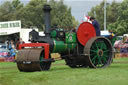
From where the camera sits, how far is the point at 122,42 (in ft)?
99.3

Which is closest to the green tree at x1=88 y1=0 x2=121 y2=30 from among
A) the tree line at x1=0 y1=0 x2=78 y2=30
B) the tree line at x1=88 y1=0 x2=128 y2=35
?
the tree line at x1=88 y1=0 x2=128 y2=35

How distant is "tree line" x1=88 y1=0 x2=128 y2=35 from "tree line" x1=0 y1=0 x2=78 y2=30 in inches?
273

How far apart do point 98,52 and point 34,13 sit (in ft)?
212

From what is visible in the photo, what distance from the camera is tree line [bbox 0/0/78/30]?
241 feet

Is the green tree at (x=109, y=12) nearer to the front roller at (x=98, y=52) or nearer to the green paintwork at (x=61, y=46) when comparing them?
the front roller at (x=98, y=52)

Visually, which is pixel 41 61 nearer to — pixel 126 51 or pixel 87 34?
pixel 87 34

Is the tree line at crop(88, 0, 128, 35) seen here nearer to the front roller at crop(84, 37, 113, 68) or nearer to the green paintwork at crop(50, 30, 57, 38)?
the front roller at crop(84, 37, 113, 68)

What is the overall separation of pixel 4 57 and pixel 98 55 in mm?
12394

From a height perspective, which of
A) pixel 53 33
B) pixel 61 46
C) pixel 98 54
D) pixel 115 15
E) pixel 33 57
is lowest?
pixel 98 54

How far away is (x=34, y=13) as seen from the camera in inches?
3078

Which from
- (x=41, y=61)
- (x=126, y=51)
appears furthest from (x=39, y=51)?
(x=126, y=51)

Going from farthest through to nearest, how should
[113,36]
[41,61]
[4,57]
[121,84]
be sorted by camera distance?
[4,57], [113,36], [41,61], [121,84]

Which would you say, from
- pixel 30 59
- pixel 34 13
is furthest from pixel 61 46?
pixel 34 13

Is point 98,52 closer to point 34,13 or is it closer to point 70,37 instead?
point 70,37
